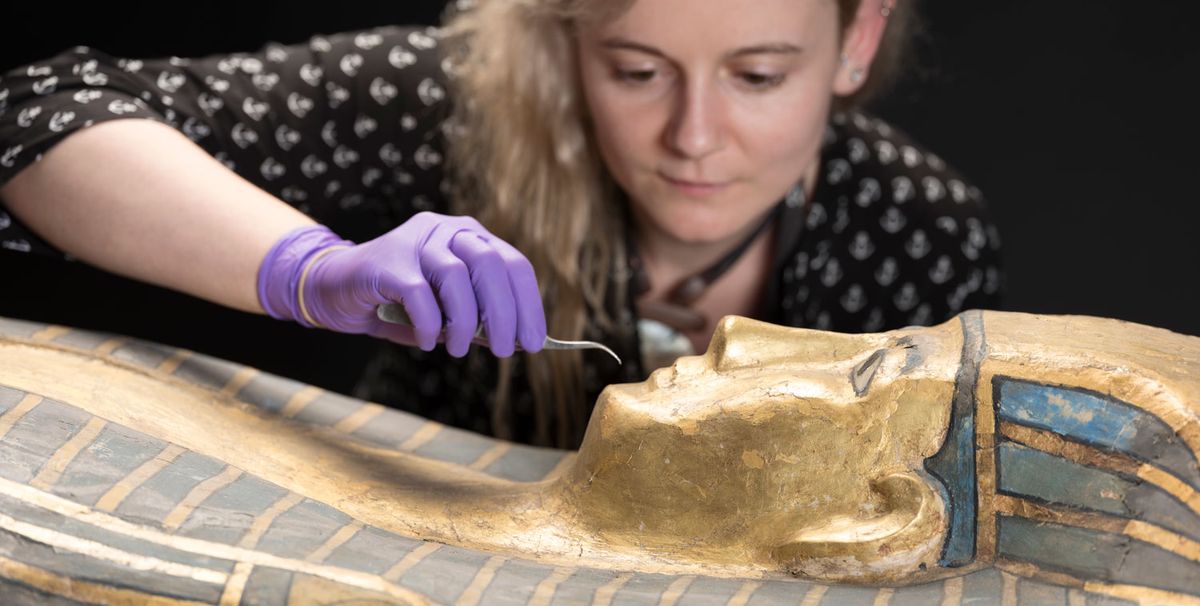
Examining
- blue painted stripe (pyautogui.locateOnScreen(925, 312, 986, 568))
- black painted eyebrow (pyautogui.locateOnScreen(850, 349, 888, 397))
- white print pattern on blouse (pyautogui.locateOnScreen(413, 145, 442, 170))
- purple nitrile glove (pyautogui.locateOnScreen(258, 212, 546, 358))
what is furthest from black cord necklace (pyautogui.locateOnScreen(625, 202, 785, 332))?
blue painted stripe (pyautogui.locateOnScreen(925, 312, 986, 568))

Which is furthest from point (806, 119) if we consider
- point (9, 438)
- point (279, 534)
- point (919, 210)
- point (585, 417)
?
point (9, 438)

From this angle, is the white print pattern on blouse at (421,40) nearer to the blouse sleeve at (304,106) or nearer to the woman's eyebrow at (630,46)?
the blouse sleeve at (304,106)

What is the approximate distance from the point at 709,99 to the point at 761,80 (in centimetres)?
10

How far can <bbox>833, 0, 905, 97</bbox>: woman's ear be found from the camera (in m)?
2.45

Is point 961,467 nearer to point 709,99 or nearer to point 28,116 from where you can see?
point 709,99

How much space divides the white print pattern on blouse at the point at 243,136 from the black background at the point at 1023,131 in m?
0.85

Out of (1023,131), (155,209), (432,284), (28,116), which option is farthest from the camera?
(1023,131)

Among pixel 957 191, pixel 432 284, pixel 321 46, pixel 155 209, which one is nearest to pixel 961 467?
pixel 432 284

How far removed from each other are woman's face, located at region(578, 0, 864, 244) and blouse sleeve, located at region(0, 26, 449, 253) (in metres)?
0.42

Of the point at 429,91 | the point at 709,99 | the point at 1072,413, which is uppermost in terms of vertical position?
the point at 709,99

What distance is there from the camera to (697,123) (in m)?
2.22

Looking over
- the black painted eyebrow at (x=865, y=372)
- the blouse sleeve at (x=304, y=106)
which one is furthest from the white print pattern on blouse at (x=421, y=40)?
the black painted eyebrow at (x=865, y=372)

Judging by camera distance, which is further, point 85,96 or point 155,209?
point 85,96

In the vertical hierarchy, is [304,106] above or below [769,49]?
below
